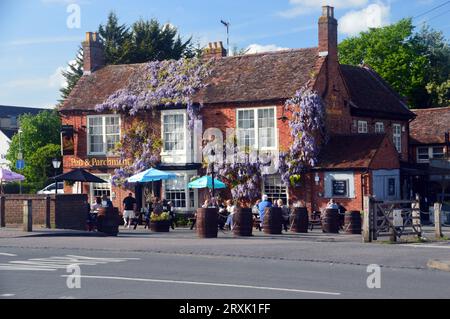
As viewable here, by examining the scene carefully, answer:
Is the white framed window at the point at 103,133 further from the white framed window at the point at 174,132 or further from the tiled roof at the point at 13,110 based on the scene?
the tiled roof at the point at 13,110

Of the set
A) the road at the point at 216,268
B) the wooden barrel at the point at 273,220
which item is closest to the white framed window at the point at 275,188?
the wooden barrel at the point at 273,220

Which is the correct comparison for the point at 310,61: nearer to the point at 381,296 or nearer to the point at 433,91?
the point at 381,296

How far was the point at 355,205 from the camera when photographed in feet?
115

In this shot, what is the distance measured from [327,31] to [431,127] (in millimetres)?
18216

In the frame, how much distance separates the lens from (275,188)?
37188mm

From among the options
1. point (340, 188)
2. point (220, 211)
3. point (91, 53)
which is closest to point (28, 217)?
point (220, 211)

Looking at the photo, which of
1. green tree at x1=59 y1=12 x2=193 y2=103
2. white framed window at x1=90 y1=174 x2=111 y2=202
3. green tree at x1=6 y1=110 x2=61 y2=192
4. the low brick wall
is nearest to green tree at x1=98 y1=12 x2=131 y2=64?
green tree at x1=59 y1=12 x2=193 y2=103

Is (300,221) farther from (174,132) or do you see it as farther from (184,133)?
(174,132)


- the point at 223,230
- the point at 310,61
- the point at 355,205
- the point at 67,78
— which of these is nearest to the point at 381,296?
the point at 223,230

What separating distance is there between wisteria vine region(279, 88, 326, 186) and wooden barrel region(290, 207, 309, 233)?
650 centimetres

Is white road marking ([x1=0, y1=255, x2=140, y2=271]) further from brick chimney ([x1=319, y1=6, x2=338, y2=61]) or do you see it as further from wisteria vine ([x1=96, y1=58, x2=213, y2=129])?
brick chimney ([x1=319, y1=6, x2=338, y2=61])

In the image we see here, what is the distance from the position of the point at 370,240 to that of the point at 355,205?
11.0 meters

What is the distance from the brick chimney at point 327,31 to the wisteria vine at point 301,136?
267 cm

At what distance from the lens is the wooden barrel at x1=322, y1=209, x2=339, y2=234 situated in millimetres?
29969
